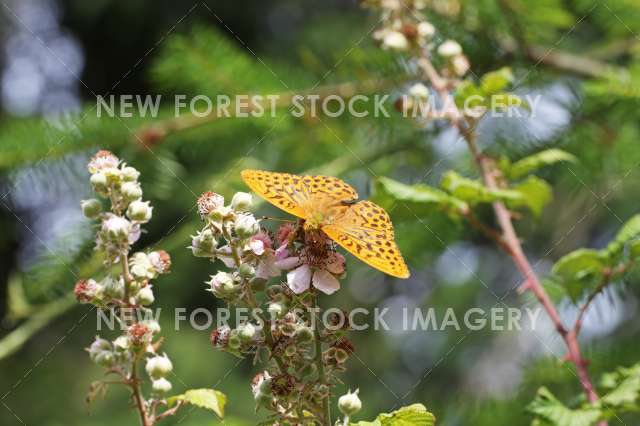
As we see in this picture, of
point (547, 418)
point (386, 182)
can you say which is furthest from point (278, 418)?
point (386, 182)

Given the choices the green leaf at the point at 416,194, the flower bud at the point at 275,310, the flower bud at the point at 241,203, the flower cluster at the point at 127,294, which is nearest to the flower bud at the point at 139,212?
the flower cluster at the point at 127,294

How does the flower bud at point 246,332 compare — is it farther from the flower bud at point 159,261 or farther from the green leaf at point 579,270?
the green leaf at point 579,270

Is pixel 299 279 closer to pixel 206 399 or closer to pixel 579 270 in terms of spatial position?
pixel 206 399

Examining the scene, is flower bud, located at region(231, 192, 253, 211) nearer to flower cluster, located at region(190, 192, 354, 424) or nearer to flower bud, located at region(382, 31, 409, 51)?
flower cluster, located at region(190, 192, 354, 424)

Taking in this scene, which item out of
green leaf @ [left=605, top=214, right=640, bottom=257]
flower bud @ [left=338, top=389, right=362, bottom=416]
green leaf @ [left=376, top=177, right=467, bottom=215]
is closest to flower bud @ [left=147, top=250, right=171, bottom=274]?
flower bud @ [left=338, top=389, right=362, bottom=416]

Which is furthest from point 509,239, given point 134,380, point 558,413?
point 134,380
